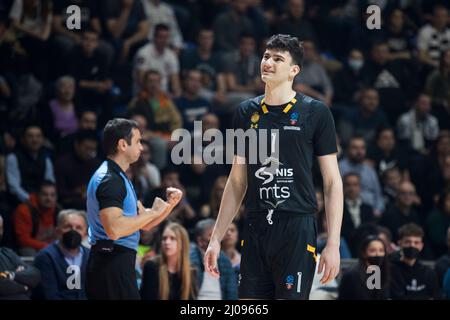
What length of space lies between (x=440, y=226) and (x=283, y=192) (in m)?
6.72

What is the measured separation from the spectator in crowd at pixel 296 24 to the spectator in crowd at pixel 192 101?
2.14m

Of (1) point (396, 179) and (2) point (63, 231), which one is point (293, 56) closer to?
(2) point (63, 231)

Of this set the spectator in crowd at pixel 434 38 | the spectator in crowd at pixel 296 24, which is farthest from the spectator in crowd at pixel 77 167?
the spectator in crowd at pixel 434 38

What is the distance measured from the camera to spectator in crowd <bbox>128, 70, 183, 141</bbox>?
1328 cm

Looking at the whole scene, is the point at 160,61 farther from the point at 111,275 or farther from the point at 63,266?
the point at 111,275

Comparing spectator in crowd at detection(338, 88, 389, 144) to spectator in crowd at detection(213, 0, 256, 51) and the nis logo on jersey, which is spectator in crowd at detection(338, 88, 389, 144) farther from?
the nis logo on jersey

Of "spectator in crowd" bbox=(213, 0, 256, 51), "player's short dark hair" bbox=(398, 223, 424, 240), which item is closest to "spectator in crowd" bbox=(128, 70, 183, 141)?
"spectator in crowd" bbox=(213, 0, 256, 51)

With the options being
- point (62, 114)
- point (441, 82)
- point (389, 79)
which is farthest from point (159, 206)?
point (441, 82)

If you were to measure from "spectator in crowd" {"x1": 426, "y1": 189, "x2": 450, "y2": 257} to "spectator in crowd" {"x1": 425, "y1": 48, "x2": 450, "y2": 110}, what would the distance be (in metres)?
3.01

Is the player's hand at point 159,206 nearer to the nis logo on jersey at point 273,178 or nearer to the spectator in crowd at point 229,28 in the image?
the nis logo on jersey at point 273,178

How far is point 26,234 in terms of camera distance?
36.2ft

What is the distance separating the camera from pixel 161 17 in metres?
15.0
